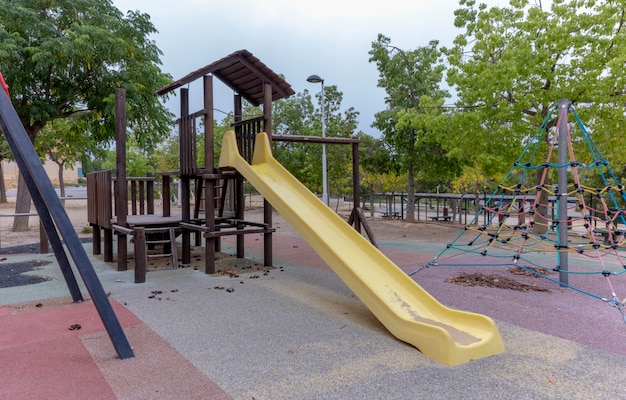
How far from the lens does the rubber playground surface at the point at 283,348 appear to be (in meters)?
3.17

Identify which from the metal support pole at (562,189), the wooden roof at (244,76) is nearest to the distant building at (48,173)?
the wooden roof at (244,76)

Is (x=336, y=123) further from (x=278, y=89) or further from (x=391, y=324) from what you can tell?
(x=391, y=324)

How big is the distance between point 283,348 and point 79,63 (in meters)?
11.0

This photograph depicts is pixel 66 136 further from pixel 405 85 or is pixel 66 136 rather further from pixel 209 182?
pixel 405 85


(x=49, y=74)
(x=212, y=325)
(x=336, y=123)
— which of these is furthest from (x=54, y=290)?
(x=336, y=123)

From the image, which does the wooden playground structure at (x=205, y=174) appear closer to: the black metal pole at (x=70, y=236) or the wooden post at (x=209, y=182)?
the wooden post at (x=209, y=182)

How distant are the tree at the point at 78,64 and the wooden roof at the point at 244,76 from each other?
13.9 feet

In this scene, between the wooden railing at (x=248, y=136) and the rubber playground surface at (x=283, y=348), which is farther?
the wooden railing at (x=248, y=136)

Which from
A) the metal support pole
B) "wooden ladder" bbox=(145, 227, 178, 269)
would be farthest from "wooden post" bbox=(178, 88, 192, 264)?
the metal support pole

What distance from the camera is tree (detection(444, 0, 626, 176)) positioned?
1045 centimetres

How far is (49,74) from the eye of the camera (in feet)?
38.0

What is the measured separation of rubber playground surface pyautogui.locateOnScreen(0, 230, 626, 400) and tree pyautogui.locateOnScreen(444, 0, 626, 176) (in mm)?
5711

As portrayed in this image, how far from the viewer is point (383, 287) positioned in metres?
4.76

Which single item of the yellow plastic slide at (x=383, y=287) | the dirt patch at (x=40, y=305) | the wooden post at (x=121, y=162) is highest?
the wooden post at (x=121, y=162)
